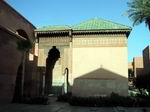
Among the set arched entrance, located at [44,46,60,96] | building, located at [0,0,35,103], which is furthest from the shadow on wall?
arched entrance, located at [44,46,60,96]

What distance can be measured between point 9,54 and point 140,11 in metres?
12.0

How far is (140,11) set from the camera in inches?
1053

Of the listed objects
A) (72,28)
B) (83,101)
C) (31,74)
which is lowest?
(83,101)

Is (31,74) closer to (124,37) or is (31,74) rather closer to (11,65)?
(11,65)

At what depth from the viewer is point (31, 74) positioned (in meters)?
32.5

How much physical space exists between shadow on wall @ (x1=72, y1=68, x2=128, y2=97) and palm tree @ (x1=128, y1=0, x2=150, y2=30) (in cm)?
564

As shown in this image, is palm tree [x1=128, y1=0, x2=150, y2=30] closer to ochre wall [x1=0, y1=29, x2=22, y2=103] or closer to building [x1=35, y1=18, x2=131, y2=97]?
building [x1=35, y1=18, x2=131, y2=97]

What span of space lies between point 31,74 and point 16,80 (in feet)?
8.28

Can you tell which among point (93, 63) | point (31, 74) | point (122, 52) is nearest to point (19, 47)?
point (31, 74)

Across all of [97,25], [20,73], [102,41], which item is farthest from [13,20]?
[102,41]

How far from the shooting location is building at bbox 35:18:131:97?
3057 centimetres

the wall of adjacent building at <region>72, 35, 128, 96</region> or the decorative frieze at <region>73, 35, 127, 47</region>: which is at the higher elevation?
the decorative frieze at <region>73, 35, 127, 47</region>

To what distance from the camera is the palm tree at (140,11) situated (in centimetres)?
2537

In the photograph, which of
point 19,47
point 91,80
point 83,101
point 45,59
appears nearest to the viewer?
point 83,101
